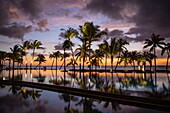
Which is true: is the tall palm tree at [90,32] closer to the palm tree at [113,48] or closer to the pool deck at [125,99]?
the palm tree at [113,48]

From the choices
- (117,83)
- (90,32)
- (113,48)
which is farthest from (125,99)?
(113,48)

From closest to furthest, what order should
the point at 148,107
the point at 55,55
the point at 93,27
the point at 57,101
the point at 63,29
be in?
the point at 148,107, the point at 57,101, the point at 93,27, the point at 63,29, the point at 55,55

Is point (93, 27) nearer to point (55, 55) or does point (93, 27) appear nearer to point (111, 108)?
point (111, 108)

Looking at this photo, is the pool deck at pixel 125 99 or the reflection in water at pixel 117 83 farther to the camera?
the reflection in water at pixel 117 83

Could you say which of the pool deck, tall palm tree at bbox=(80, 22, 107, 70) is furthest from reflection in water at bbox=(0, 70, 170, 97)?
tall palm tree at bbox=(80, 22, 107, 70)

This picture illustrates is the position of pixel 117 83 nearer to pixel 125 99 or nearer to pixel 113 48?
pixel 125 99

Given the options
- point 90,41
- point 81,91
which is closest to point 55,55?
point 90,41

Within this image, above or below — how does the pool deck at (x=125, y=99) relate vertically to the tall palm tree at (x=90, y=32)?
below

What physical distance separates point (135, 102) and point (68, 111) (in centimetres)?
466

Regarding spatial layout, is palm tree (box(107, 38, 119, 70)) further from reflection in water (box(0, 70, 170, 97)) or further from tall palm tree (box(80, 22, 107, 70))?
reflection in water (box(0, 70, 170, 97))

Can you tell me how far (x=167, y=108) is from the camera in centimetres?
844

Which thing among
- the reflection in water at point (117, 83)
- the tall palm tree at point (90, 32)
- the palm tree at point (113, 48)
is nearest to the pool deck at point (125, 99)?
the reflection in water at point (117, 83)

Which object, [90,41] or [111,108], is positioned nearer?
[111,108]

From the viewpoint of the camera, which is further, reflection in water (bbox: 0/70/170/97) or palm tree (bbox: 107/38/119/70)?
palm tree (bbox: 107/38/119/70)
